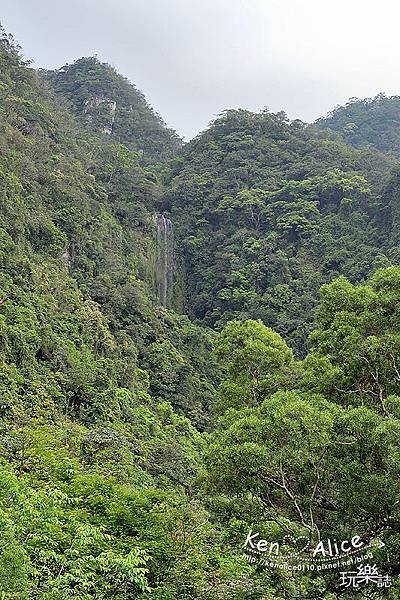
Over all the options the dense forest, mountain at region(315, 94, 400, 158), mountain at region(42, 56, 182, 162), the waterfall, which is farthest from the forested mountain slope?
mountain at region(315, 94, 400, 158)

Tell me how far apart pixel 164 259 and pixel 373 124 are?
93.9 ft

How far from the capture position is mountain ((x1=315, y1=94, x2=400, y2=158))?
48.8 meters

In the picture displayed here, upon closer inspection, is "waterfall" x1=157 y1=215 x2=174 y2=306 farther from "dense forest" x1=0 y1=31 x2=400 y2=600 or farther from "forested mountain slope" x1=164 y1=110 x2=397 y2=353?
"forested mountain slope" x1=164 y1=110 x2=397 y2=353

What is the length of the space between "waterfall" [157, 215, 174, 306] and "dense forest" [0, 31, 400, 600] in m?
0.17

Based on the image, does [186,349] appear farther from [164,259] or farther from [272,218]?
[272,218]

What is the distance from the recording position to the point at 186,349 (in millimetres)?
25312

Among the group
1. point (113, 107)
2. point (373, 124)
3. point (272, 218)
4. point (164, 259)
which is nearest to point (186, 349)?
point (164, 259)

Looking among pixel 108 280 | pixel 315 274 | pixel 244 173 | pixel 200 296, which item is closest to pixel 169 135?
pixel 244 173

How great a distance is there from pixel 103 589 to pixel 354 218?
94.3ft

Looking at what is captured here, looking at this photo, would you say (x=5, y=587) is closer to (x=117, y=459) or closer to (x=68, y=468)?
(x=68, y=468)

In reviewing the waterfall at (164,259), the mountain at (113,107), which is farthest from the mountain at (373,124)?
the waterfall at (164,259)

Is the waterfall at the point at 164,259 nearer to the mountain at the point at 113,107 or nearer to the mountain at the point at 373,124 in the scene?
the mountain at the point at 113,107

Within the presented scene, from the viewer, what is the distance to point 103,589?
503cm

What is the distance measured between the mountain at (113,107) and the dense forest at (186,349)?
0.18 metres
